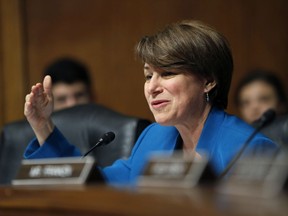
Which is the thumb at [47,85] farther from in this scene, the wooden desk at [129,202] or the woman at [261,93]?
the woman at [261,93]

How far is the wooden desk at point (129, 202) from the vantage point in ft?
3.84

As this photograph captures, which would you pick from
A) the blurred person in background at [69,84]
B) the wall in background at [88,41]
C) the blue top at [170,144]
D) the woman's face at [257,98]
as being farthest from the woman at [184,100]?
the wall in background at [88,41]

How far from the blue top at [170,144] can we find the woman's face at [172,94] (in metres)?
0.09

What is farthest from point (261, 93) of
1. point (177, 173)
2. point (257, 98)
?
point (177, 173)

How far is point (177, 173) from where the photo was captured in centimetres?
137

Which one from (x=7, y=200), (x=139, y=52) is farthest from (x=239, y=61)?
(x=7, y=200)

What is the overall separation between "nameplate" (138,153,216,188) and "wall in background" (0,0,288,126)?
2960 millimetres

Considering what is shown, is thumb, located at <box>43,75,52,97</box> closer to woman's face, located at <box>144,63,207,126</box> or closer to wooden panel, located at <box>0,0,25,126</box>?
woman's face, located at <box>144,63,207,126</box>

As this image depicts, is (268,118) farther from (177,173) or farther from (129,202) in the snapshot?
(129,202)

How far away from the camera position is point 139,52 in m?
2.32

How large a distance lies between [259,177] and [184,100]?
3.47 ft

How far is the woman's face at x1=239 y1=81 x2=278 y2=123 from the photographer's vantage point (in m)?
3.88

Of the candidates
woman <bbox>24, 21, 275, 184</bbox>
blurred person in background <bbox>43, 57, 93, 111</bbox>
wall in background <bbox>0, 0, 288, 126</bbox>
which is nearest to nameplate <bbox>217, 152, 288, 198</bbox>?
woman <bbox>24, 21, 275, 184</bbox>

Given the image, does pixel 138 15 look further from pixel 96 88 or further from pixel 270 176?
pixel 270 176
